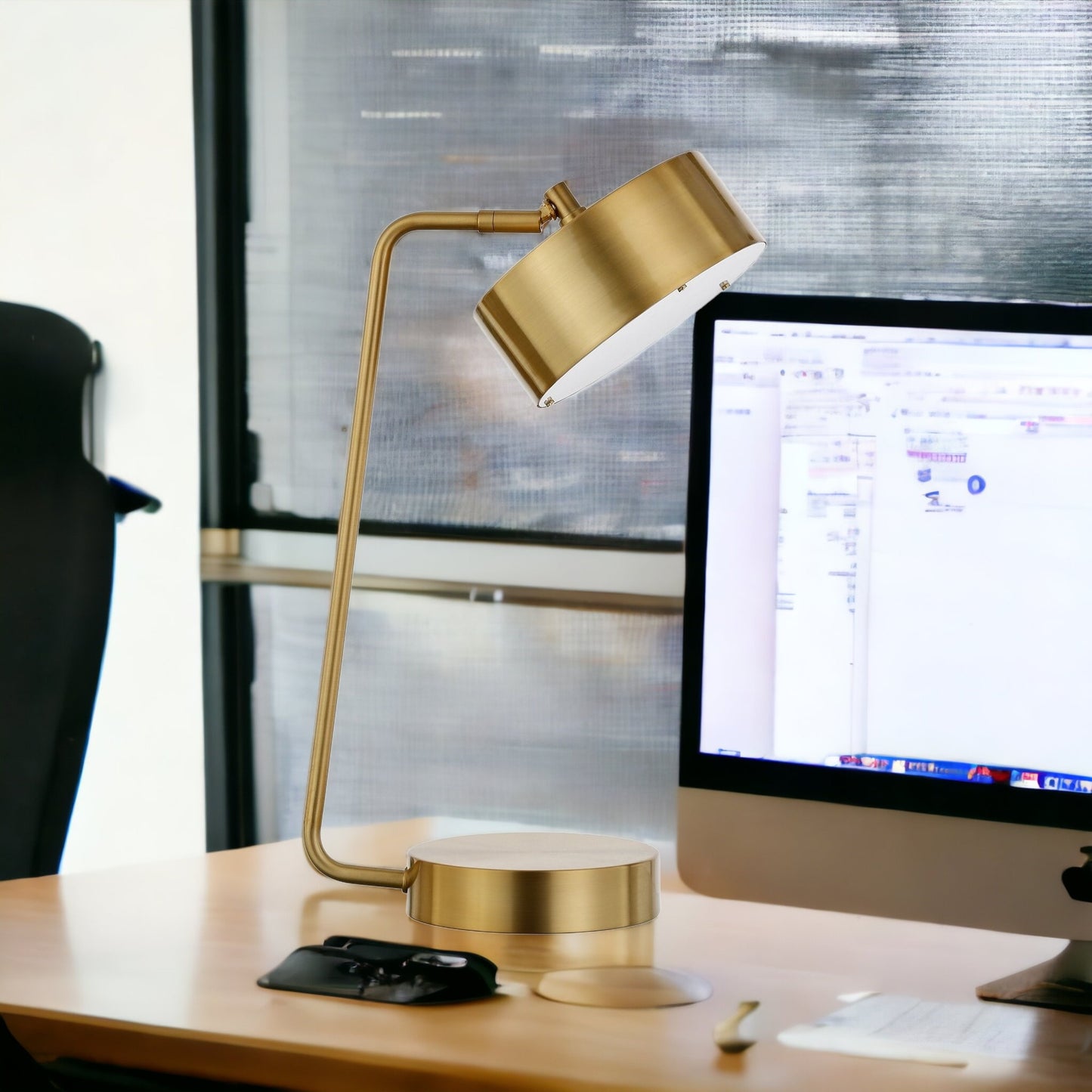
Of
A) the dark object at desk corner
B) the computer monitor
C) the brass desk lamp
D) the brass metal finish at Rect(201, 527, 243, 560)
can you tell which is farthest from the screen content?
the brass metal finish at Rect(201, 527, 243, 560)

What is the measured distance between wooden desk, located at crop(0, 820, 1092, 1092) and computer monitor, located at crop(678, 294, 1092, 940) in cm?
6

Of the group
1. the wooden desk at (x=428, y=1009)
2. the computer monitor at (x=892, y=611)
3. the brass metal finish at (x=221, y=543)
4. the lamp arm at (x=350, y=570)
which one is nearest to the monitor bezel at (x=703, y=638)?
the computer monitor at (x=892, y=611)

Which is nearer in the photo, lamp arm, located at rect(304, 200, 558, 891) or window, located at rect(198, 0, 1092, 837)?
lamp arm, located at rect(304, 200, 558, 891)

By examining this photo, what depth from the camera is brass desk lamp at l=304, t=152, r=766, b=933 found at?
0.75 metres

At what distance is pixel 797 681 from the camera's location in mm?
852

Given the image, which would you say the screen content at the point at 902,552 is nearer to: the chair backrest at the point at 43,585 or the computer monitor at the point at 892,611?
the computer monitor at the point at 892,611

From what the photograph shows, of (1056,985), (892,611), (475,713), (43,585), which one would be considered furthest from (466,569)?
(1056,985)

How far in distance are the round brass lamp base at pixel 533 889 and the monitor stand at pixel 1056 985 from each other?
246 millimetres

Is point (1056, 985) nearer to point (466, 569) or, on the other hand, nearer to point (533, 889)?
point (533, 889)

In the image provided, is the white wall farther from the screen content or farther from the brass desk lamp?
the screen content

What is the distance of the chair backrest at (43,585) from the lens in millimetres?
1254

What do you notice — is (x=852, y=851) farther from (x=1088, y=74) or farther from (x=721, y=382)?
(x=1088, y=74)

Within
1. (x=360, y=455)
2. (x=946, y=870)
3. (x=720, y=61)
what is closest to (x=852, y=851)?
(x=946, y=870)

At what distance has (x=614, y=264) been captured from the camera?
29.6 inches
